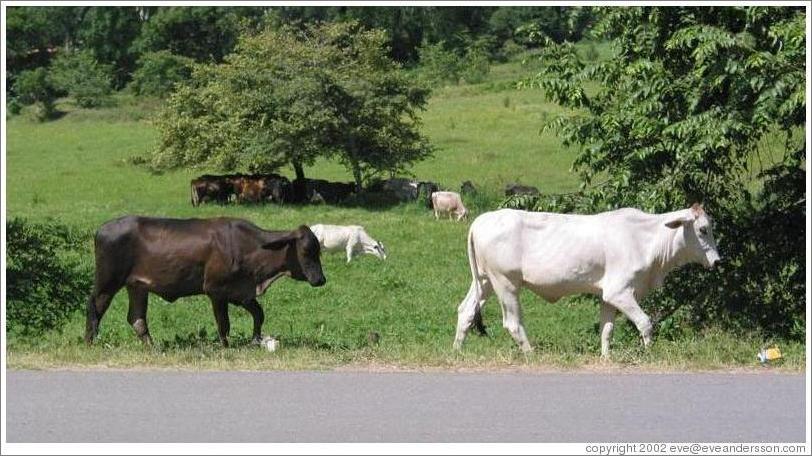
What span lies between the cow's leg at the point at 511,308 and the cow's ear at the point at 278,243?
1797 millimetres

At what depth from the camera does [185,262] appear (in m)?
10.9

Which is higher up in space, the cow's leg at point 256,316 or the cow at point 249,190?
the cow's leg at point 256,316

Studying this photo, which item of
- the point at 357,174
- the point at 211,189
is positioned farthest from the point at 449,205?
the point at 211,189

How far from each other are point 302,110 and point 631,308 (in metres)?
26.9

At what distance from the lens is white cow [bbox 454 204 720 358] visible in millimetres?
10500

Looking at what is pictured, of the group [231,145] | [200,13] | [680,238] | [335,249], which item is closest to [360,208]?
[231,145]

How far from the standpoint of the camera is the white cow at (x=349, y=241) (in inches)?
1021

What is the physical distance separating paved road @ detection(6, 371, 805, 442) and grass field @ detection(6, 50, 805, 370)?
2.13ft

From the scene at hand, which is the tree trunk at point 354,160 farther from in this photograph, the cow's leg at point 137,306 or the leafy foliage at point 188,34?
the leafy foliage at point 188,34

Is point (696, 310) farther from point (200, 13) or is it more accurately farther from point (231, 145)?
point (200, 13)

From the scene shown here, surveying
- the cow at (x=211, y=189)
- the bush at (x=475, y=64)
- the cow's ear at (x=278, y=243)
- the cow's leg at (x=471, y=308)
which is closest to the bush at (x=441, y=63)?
the bush at (x=475, y=64)

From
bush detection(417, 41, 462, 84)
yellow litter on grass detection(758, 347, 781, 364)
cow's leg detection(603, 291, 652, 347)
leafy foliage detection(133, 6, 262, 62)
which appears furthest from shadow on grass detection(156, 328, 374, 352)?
leafy foliage detection(133, 6, 262, 62)

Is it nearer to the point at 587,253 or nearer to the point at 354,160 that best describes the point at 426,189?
the point at 354,160

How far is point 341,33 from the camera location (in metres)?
40.5
